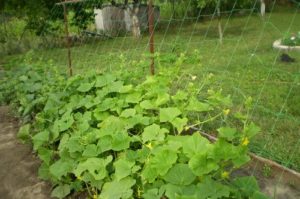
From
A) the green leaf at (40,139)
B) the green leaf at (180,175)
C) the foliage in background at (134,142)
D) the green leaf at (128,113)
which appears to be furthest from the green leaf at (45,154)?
the green leaf at (180,175)

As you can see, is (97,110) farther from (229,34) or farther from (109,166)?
(229,34)

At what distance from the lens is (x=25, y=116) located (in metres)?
4.30

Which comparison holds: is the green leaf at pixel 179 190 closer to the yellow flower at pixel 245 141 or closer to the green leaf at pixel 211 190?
the green leaf at pixel 211 190

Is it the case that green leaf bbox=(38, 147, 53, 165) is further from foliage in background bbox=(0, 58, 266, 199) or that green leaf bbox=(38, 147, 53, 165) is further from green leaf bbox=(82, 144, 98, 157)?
green leaf bbox=(82, 144, 98, 157)

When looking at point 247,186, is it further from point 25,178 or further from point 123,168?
point 25,178

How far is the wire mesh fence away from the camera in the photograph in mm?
3498

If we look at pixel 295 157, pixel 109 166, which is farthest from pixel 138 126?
pixel 295 157

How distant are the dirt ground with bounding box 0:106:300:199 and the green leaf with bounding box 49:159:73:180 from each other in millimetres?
261

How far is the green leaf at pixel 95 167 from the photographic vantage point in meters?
2.46

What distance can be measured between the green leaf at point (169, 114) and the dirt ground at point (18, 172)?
1060 mm

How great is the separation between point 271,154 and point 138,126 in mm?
1064

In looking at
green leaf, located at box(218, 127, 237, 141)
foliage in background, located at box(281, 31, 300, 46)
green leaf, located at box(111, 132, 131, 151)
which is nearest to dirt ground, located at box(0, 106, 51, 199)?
green leaf, located at box(111, 132, 131, 151)

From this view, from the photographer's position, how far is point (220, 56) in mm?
7410

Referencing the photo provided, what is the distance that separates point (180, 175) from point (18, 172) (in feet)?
6.07
